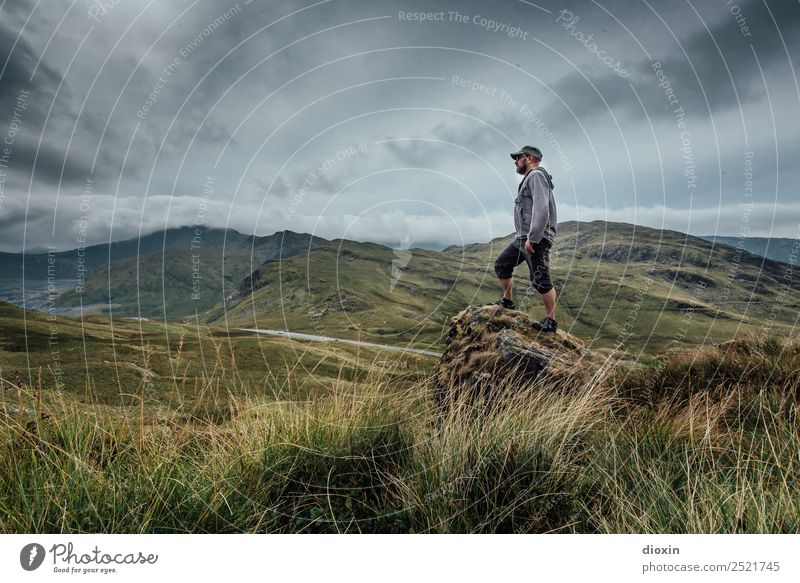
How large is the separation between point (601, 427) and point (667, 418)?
1.11 meters

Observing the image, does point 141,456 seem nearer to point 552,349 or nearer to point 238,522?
point 238,522

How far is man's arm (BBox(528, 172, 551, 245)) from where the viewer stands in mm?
7020

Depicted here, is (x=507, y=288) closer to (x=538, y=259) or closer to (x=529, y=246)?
(x=538, y=259)

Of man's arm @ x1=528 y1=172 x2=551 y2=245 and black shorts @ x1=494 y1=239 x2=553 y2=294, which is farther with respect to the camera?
black shorts @ x1=494 y1=239 x2=553 y2=294

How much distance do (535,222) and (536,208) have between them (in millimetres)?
239

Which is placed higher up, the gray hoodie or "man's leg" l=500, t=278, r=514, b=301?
the gray hoodie

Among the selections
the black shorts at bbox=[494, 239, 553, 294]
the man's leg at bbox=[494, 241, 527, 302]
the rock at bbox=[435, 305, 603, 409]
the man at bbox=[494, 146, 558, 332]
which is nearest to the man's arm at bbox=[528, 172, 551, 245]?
the man at bbox=[494, 146, 558, 332]

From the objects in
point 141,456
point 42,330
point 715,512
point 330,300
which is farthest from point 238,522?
point 330,300

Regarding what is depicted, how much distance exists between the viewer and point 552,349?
7734 millimetres
